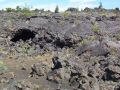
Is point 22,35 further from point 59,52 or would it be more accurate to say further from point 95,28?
point 95,28

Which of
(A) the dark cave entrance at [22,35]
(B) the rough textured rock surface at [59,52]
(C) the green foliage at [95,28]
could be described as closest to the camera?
(B) the rough textured rock surface at [59,52]

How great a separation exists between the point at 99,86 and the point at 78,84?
591 millimetres

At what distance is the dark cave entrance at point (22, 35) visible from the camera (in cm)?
2112

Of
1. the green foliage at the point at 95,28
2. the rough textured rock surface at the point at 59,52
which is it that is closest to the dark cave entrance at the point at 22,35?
the rough textured rock surface at the point at 59,52

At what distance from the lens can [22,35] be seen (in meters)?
21.4

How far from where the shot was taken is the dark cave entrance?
69.3ft

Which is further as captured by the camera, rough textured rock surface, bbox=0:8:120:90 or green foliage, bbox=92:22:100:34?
green foliage, bbox=92:22:100:34

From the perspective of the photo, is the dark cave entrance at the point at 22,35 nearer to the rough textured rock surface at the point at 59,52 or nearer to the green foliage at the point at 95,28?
the rough textured rock surface at the point at 59,52

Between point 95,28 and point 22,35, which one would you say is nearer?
point 95,28

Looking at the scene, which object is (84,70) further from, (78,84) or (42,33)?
(42,33)

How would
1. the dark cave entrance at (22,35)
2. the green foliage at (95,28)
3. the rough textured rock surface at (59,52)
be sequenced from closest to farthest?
1. the rough textured rock surface at (59,52)
2. the green foliage at (95,28)
3. the dark cave entrance at (22,35)

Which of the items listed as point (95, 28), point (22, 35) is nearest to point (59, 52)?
point (95, 28)

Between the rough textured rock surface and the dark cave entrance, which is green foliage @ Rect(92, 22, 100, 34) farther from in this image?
the dark cave entrance

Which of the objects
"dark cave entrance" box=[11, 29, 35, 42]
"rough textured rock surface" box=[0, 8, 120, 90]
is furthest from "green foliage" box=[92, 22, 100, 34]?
"dark cave entrance" box=[11, 29, 35, 42]
